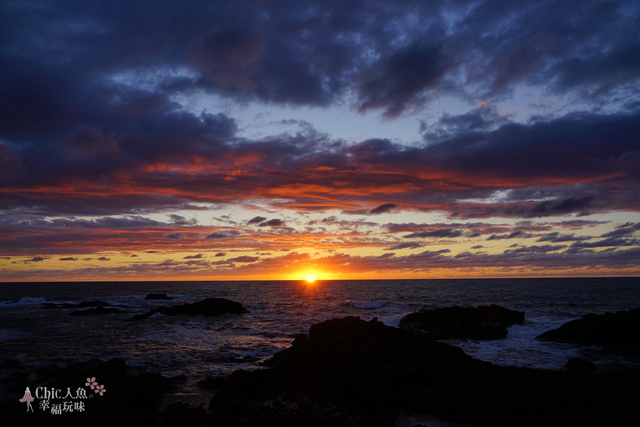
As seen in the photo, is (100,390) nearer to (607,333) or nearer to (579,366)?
(579,366)

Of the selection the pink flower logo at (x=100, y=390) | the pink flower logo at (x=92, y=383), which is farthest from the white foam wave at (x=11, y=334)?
the pink flower logo at (x=100, y=390)

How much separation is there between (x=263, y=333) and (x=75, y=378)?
68.2ft

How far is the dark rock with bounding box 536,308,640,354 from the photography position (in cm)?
2698

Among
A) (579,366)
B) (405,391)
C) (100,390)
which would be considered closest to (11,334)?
(100,390)

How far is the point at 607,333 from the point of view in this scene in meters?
28.5

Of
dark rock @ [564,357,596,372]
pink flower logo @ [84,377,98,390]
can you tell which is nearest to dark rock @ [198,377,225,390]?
pink flower logo @ [84,377,98,390]

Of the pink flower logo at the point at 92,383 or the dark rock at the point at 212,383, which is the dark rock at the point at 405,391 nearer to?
the dark rock at the point at 212,383

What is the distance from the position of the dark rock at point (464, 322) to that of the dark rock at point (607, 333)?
429cm

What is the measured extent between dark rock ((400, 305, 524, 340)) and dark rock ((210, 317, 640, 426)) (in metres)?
13.4

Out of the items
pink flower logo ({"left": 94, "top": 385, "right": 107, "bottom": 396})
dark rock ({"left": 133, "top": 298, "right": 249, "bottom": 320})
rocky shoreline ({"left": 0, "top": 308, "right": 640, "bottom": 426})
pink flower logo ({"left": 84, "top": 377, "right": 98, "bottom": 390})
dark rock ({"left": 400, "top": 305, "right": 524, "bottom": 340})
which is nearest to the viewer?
rocky shoreline ({"left": 0, "top": 308, "right": 640, "bottom": 426})

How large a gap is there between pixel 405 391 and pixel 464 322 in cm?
2250

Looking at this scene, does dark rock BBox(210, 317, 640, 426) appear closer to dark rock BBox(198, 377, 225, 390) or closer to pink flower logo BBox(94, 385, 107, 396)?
dark rock BBox(198, 377, 225, 390)

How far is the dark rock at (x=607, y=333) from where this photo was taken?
27.0 m

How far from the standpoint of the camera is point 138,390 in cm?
1554
